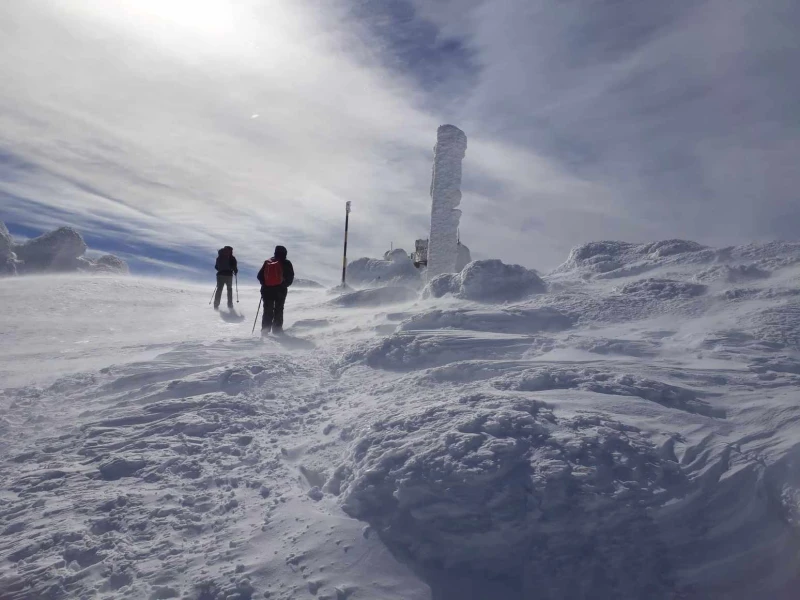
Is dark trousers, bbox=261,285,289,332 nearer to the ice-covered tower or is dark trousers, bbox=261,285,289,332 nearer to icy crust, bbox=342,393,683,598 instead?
icy crust, bbox=342,393,683,598

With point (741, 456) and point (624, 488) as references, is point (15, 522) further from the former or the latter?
point (741, 456)

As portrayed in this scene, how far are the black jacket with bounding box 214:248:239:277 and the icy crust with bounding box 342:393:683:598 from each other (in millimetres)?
11873

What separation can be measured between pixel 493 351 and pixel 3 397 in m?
6.62

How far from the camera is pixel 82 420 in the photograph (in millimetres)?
5883

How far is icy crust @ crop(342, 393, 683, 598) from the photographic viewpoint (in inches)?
138

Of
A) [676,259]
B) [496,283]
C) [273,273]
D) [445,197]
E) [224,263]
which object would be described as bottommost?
[273,273]

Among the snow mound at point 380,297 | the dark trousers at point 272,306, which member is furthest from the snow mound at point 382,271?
the dark trousers at point 272,306

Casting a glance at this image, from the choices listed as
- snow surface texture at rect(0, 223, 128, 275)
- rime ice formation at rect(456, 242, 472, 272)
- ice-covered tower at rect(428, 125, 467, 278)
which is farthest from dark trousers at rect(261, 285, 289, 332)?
snow surface texture at rect(0, 223, 128, 275)

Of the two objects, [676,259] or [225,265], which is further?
Answer: [225,265]

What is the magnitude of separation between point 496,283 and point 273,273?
4.96 metres

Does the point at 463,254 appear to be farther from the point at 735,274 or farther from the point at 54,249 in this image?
the point at 54,249

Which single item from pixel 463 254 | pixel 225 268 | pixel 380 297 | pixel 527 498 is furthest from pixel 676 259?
pixel 463 254

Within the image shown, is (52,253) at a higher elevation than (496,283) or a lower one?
higher

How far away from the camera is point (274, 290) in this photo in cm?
1088
